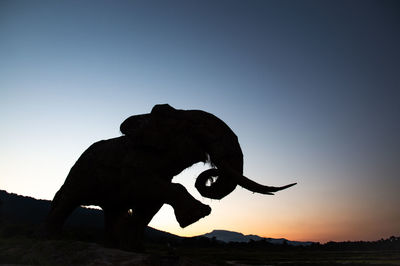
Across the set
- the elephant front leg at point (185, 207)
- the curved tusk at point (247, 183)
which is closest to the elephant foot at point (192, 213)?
the elephant front leg at point (185, 207)

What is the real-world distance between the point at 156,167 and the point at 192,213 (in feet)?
4.97

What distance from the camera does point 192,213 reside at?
6363mm

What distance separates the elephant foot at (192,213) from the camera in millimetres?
6346

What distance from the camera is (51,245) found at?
6.51 meters

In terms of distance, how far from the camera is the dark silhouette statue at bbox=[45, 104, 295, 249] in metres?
7.05

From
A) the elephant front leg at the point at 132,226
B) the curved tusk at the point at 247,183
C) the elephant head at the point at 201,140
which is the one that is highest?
the elephant head at the point at 201,140

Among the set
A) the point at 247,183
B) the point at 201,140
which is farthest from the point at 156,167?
the point at 247,183

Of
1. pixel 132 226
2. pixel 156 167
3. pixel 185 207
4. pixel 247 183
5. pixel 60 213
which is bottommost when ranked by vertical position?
pixel 132 226

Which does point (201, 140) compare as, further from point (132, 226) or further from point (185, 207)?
point (132, 226)

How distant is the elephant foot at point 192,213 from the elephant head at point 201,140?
915mm

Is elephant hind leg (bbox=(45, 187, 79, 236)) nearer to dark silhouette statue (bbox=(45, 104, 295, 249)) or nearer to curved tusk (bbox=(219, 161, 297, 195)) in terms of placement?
dark silhouette statue (bbox=(45, 104, 295, 249))

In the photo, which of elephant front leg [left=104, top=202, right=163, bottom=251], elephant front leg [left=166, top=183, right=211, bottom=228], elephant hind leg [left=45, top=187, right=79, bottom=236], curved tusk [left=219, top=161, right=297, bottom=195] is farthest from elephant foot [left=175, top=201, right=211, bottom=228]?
elephant hind leg [left=45, top=187, right=79, bottom=236]

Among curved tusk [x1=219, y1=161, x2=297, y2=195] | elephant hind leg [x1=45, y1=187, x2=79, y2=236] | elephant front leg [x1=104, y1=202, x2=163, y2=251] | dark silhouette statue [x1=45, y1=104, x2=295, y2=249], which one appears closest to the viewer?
curved tusk [x1=219, y1=161, x2=297, y2=195]

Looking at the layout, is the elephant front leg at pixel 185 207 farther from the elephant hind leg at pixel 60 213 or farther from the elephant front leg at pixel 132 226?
the elephant hind leg at pixel 60 213
